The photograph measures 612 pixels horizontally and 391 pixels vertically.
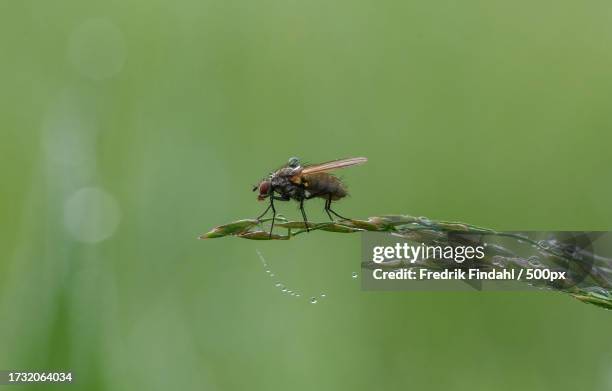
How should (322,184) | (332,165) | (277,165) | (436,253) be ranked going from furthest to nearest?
(277,165) < (322,184) < (332,165) < (436,253)

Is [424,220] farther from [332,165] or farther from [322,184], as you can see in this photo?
[322,184]

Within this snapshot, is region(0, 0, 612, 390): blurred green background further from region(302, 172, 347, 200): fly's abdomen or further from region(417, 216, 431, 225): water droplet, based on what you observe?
region(417, 216, 431, 225): water droplet

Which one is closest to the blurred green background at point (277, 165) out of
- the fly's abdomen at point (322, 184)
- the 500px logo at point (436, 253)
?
the fly's abdomen at point (322, 184)

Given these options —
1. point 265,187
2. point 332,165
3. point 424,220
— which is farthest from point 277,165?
point 424,220

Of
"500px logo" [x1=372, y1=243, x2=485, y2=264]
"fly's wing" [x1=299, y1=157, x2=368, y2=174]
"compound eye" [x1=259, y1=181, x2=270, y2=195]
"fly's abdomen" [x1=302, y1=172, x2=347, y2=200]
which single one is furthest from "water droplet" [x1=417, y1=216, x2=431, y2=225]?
"compound eye" [x1=259, y1=181, x2=270, y2=195]

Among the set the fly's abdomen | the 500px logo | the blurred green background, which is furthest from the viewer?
the fly's abdomen

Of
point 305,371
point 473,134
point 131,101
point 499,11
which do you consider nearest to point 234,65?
point 131,101

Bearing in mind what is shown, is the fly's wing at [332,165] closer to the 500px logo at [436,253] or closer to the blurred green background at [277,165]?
the 500px logo at [436,253]
